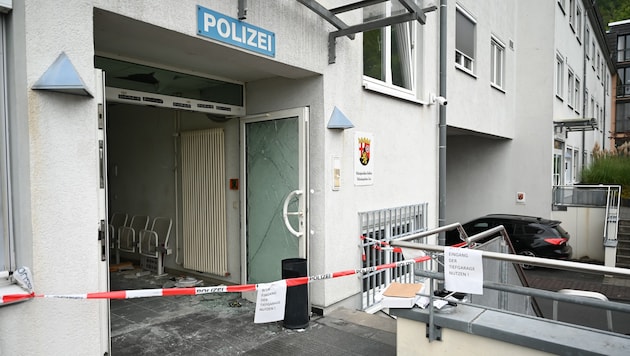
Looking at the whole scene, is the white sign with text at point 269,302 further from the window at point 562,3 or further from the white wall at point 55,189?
the window at point 562,3

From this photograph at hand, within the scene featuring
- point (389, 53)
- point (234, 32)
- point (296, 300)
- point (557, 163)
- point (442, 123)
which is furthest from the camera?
point (557, 163)

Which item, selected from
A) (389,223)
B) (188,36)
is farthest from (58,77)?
(389,223)

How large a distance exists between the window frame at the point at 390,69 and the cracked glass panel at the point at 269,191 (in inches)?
61.4

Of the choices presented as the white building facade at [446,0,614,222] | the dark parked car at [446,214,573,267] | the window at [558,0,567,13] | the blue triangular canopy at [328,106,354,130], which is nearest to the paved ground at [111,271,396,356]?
the blue triangular canopy at [328,106,354,130]

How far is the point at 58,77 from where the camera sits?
296 centimetres

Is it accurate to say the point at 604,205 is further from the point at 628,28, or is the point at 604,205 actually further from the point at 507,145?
the point at 628,28

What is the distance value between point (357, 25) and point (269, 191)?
2447mm

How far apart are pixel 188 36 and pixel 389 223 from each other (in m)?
4.38

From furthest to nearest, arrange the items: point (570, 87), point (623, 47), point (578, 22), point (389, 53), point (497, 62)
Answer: point (623, 47), point (578, 22), point (570, 87), point (497, 62), point (389, 53)

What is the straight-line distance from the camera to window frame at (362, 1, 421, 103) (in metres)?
6.54

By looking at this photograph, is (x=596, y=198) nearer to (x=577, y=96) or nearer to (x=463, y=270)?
(x=577, y=96)

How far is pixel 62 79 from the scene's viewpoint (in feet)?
9.74

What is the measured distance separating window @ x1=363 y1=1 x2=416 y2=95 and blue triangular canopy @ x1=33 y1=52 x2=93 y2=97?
13.3 ft

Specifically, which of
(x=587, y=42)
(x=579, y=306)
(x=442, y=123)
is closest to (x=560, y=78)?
(x=587, y=42)
